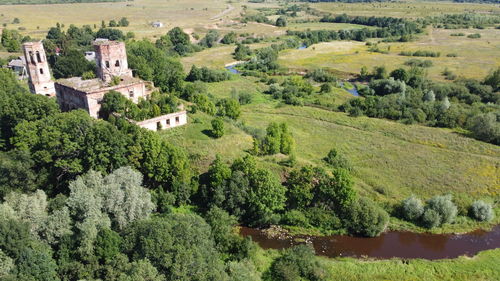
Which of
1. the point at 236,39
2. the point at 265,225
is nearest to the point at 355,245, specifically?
the point at 265,225

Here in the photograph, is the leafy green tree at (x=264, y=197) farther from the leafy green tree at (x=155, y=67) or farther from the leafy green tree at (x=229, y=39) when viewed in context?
the leafy green tree at (x=229, y=39)

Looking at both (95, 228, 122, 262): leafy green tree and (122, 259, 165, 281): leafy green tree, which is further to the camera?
(95, 228, 122, 262): leafy green tree

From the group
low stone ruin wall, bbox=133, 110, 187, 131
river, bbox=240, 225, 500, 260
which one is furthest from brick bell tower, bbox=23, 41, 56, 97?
river, bbox=240, 225, 500, 260

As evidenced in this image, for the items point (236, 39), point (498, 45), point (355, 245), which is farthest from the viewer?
point (236, 39)

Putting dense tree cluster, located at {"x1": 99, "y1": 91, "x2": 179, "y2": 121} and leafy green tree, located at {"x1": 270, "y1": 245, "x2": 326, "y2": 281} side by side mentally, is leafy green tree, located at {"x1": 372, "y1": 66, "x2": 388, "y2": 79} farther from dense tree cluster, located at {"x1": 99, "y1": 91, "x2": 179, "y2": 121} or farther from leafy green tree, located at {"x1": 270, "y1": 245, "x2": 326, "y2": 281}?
leafy green tree, located at {"x1": 270, "y1": 245, "x2": 326, "y2": 281}

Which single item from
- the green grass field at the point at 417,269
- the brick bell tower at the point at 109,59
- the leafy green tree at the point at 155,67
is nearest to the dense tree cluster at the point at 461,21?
the leafy green tree at the point at 155,67

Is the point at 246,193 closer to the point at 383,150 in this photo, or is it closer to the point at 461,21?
the point at 383,150

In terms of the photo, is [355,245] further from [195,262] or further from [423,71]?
[423,71]
